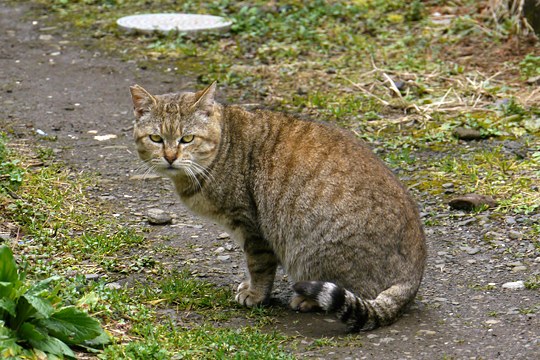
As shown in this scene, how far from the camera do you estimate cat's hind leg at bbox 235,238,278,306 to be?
5223 millimetres

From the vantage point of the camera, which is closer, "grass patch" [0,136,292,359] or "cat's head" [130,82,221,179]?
"grass patch" [0,136,292,359]

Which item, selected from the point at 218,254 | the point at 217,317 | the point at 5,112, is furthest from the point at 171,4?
the point at 217,317

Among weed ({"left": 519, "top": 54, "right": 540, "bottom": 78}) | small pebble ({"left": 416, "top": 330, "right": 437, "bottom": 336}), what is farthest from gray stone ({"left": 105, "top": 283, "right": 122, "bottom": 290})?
weed ({"left": 519, "top": 54, "right": 540, "bottom": 78})

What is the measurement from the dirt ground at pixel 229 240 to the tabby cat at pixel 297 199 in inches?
8.9

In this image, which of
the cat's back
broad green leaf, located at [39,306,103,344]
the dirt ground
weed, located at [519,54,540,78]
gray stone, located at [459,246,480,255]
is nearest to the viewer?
broad green leaf, located at [39,306,103,344]

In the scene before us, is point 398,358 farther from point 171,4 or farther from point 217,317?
point 171,4

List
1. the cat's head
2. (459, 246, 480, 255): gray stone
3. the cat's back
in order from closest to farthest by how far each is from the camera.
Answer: the cat's back → the cat's head → (459, 246, 480, 255): gray stone

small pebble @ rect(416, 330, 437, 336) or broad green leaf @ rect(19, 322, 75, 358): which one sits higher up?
broad green leaf @ rect(19, 322, 75, 358)

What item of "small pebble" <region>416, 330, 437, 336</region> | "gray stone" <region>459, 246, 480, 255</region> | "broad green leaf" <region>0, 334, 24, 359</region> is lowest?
"gray stone" <region>459, 246, 480, 255</region>

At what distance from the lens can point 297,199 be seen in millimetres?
5105

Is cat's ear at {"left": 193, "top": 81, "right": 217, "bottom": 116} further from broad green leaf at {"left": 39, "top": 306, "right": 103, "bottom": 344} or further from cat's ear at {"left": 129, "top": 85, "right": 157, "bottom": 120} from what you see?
broad green leaf at {"left": 39, "top": 306, "right": 103, "bottom": 344}

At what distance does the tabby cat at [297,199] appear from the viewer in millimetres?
4910

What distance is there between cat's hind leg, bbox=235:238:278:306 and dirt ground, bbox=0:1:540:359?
17 centimetres

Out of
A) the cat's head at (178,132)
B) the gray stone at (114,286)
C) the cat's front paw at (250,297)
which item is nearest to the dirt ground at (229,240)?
the cat's front paw at (250,297)
